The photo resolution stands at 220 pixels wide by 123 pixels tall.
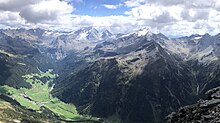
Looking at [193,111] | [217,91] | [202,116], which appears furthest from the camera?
[217,91]

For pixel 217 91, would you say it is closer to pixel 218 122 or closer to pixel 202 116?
pixel 202 116

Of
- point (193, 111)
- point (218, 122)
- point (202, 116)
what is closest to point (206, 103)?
point (193, 111)

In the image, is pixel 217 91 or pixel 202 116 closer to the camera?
pixel 202 116

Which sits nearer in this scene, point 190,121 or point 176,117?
point 190,121

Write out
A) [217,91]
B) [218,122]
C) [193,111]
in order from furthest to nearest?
[217,91], [193,111], [218,122]

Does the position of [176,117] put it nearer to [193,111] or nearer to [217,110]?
[193,111]

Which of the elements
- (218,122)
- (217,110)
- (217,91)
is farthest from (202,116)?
(217,91)
